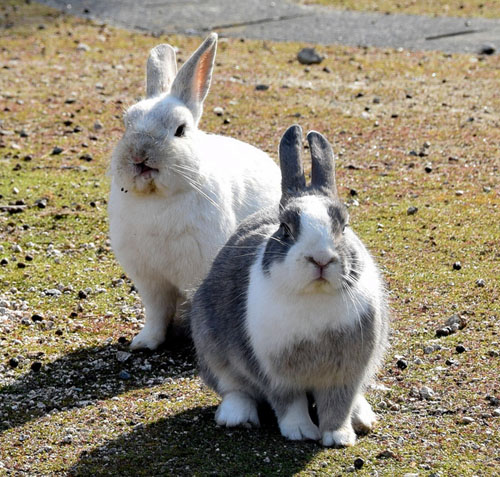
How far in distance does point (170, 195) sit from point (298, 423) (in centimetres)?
181

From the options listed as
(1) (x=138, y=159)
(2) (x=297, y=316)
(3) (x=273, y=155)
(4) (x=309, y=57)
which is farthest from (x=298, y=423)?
(4) (x=309, y=57)

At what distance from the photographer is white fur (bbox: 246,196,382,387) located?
4.31 meters

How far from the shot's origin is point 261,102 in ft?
38.3

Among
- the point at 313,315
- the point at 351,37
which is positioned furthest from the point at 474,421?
the point at 351,37

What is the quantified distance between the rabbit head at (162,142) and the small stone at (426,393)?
183 centimetres

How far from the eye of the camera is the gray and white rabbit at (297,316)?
14.5 feet

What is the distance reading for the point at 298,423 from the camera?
484 centimetres

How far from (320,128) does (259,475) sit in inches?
260

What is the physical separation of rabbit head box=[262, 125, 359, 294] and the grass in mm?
886

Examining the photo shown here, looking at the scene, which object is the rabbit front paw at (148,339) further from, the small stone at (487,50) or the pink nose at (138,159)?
the small stone at (487,50)

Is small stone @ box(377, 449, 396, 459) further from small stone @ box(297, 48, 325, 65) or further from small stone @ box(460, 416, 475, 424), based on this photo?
small stone @ box(297, 48, 325, 65)

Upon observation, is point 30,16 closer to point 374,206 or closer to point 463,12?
point 463,12

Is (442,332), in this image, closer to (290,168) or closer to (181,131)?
(290,168)

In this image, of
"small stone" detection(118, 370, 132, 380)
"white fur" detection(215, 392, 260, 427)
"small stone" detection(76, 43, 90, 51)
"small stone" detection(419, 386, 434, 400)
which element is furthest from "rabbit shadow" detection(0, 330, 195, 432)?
"small stone" detection(76, 43, 90, 51)
